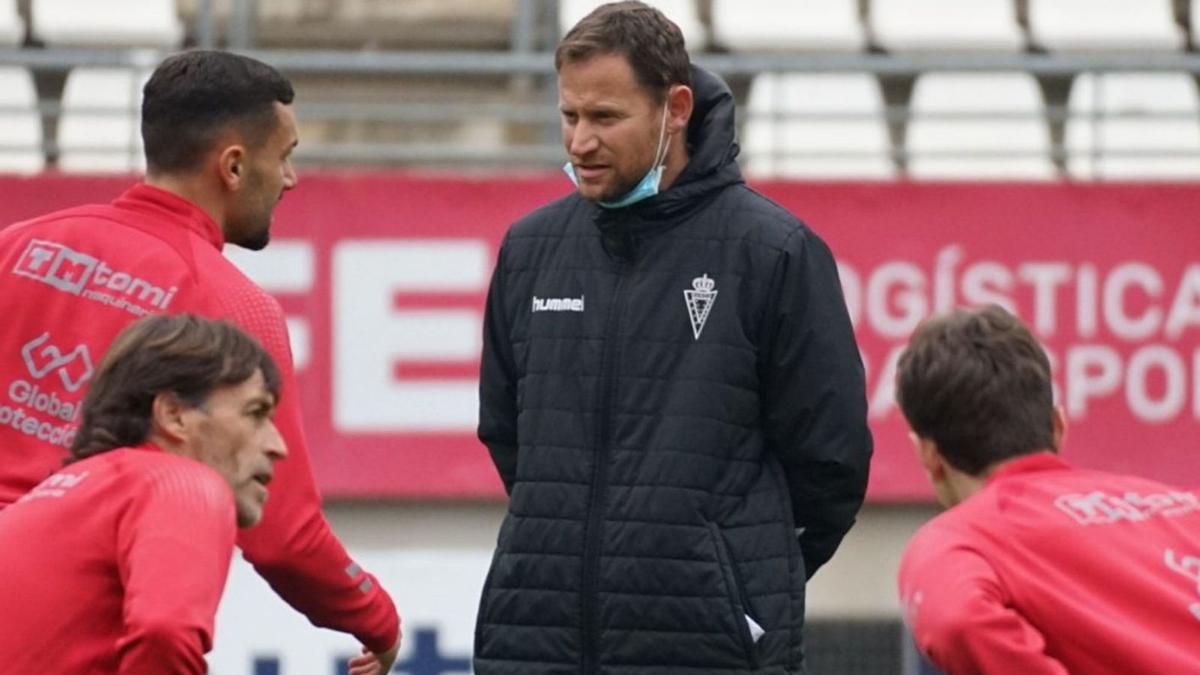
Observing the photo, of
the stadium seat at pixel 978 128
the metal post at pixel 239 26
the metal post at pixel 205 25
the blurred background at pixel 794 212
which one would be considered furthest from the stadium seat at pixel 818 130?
the metal post at pixel 205 25

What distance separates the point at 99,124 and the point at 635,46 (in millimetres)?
6326

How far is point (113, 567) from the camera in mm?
3449

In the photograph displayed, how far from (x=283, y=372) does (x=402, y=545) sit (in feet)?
16.8

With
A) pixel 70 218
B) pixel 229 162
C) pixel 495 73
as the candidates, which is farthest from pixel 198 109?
pixel 495 73

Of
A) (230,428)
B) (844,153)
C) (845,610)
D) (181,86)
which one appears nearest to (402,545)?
(845,610)

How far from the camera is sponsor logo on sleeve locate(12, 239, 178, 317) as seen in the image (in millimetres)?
4250

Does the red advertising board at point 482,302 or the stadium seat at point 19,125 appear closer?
the red advertising board at point 482,302

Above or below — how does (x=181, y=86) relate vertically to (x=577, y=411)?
above

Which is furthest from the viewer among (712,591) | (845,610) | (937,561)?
(845,610)

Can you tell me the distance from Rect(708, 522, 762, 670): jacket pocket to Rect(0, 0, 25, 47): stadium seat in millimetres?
6986

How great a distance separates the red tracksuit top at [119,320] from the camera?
4254mm

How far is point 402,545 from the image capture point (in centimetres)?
942

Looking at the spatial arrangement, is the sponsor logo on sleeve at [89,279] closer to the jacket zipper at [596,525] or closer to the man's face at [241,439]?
the man's face at [241,439]

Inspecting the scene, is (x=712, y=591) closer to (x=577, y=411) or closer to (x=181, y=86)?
(x=577, y=411)
